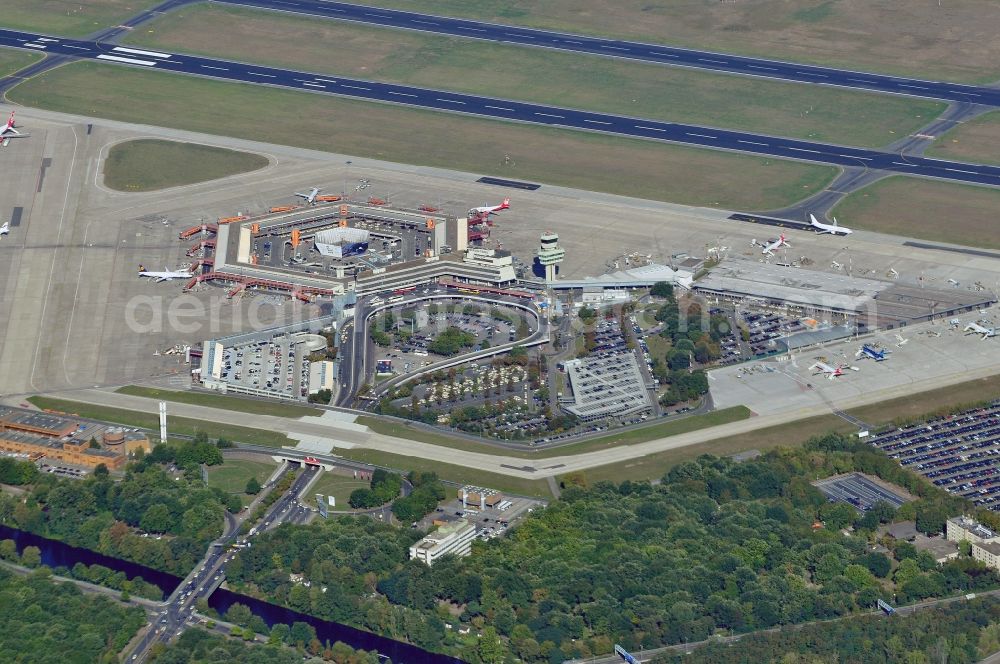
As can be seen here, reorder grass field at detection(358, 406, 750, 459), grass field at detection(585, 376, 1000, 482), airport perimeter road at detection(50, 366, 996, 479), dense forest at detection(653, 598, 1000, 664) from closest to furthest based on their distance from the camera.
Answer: dense forest at detection(653, 598, 1000, 664) < grass field at detection(585, 376, 1000, 482) < airport perimeter road at detection(50, 366, 996, 479) < grass field at detection(358, 406, 750, 459)

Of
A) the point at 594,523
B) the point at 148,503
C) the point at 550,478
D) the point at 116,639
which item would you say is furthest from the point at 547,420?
the point at 116,639

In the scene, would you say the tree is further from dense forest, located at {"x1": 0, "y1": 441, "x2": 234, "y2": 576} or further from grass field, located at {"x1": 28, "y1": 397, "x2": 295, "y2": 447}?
grass field, located at {"x1": 28, "y1": 397, "x2": 295, "y2": 447}

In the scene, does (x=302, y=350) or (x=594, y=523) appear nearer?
(x=594, y=523)

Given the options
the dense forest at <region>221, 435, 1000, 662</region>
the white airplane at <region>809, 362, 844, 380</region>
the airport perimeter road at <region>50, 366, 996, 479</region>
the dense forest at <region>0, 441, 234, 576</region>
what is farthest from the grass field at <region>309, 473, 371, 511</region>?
the white airplane at <region>809, 362, 844, 380</region>

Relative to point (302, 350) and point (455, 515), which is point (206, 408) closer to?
point (302, 350)

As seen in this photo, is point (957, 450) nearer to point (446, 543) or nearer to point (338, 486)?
point (446, 543)

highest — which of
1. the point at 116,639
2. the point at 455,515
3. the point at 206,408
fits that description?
the point at 206,408

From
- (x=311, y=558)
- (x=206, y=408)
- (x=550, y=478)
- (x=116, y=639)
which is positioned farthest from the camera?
(x=206, y=408)
